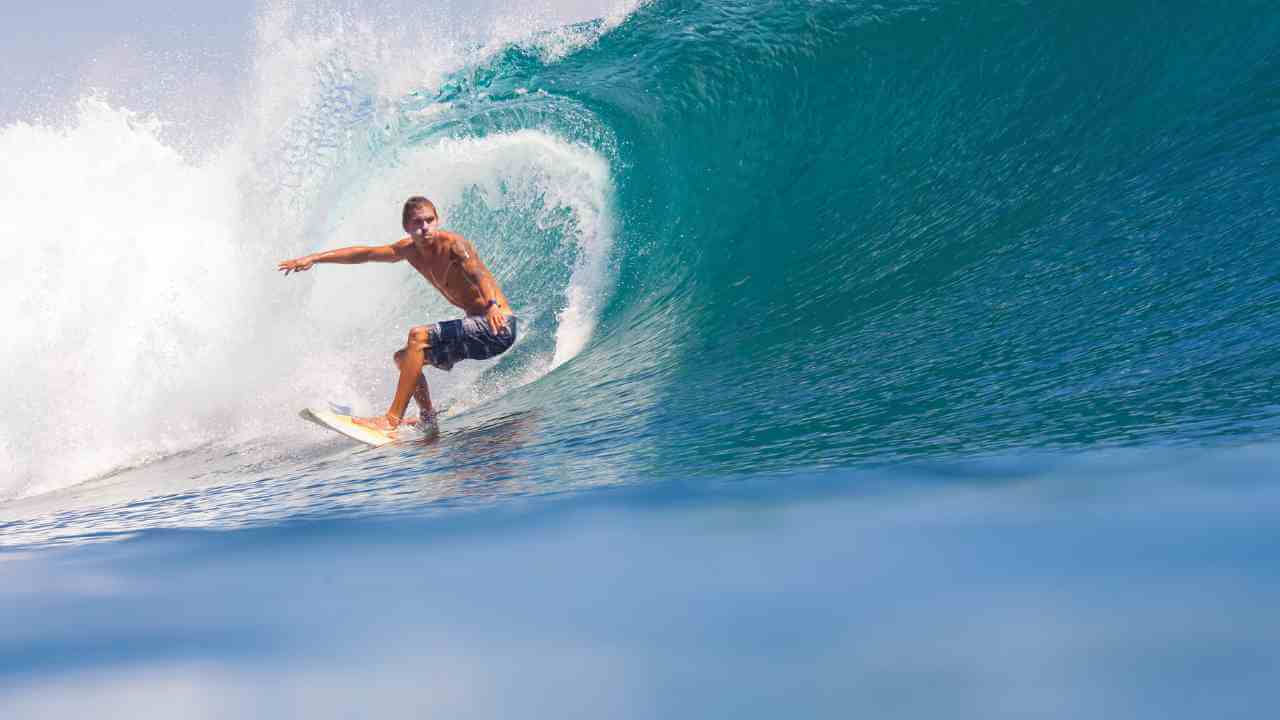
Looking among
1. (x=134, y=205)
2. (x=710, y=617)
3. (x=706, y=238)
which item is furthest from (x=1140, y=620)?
(x=134, y=205)

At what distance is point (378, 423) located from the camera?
5.38m

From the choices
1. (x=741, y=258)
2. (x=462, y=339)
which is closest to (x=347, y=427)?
(x=462, y=339)

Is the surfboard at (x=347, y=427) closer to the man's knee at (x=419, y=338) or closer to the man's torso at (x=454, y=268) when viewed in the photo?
the man's knee at (x=419, y=338)

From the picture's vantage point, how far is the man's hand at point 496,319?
567cm

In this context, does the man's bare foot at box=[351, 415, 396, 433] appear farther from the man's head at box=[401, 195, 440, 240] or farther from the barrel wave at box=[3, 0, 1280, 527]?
the man's head at box=[401, 195, 440, 240]

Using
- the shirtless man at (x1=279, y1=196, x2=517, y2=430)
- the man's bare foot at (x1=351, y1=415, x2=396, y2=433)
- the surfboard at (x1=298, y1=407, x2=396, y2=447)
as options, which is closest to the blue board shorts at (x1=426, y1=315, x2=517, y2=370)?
the shirtless man at (x1=279, y1=196, x2=517, y2=430)

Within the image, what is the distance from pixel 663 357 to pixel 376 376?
2.00 m

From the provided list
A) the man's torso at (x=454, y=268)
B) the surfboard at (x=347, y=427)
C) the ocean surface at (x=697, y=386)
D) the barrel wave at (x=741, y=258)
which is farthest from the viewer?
the man's torso at (x=454, y=268)

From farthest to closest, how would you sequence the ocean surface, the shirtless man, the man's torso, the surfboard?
the man's torso < the shirtless man < the surfboard < the ocean surface

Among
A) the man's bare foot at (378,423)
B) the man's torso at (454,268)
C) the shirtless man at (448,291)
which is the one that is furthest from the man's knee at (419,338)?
the man's bare foot at (378,423)

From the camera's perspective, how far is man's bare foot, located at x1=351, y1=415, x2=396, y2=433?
17.4ft

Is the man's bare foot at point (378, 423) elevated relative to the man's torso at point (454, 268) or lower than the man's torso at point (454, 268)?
lower

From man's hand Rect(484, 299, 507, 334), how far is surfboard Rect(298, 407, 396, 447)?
0.81m

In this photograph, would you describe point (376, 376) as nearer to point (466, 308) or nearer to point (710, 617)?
point (466, 308)
